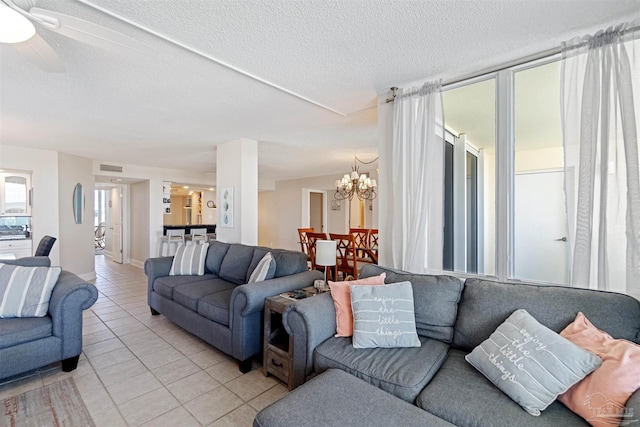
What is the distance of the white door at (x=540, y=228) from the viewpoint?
1985mm

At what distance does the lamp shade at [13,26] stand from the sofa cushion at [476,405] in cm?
257

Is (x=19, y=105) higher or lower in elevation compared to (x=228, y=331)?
higher

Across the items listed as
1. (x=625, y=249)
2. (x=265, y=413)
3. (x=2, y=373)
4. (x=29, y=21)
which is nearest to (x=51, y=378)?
(x=2, y=373)

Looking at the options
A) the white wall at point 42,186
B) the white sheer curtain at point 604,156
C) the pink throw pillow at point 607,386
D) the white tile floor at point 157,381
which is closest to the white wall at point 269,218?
the white wall at point 42,186

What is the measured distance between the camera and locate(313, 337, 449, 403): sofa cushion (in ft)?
4.76

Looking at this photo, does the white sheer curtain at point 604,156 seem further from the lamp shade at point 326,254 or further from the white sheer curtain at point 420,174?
the lamp shade at point 326,254

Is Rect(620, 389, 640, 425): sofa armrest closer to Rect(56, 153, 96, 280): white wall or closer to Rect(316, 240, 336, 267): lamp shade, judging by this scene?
Rect(316, 240, 336, 267): lamp shade

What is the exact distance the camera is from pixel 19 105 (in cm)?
289

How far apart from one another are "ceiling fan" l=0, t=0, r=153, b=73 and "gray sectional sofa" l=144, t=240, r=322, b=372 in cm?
177

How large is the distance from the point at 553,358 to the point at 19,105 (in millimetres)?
4704

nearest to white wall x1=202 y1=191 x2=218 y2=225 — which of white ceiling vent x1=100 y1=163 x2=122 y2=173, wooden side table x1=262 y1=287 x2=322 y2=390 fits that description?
white ceiling vent x1=100 y1=163 x2=122 y2=173

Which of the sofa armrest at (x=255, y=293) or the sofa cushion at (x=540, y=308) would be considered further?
the sofa armrest at (x=255, y=293)

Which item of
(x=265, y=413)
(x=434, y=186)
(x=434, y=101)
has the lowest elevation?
(x=265, y=413)

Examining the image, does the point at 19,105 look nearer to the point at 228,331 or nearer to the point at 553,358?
the point at 228,331
